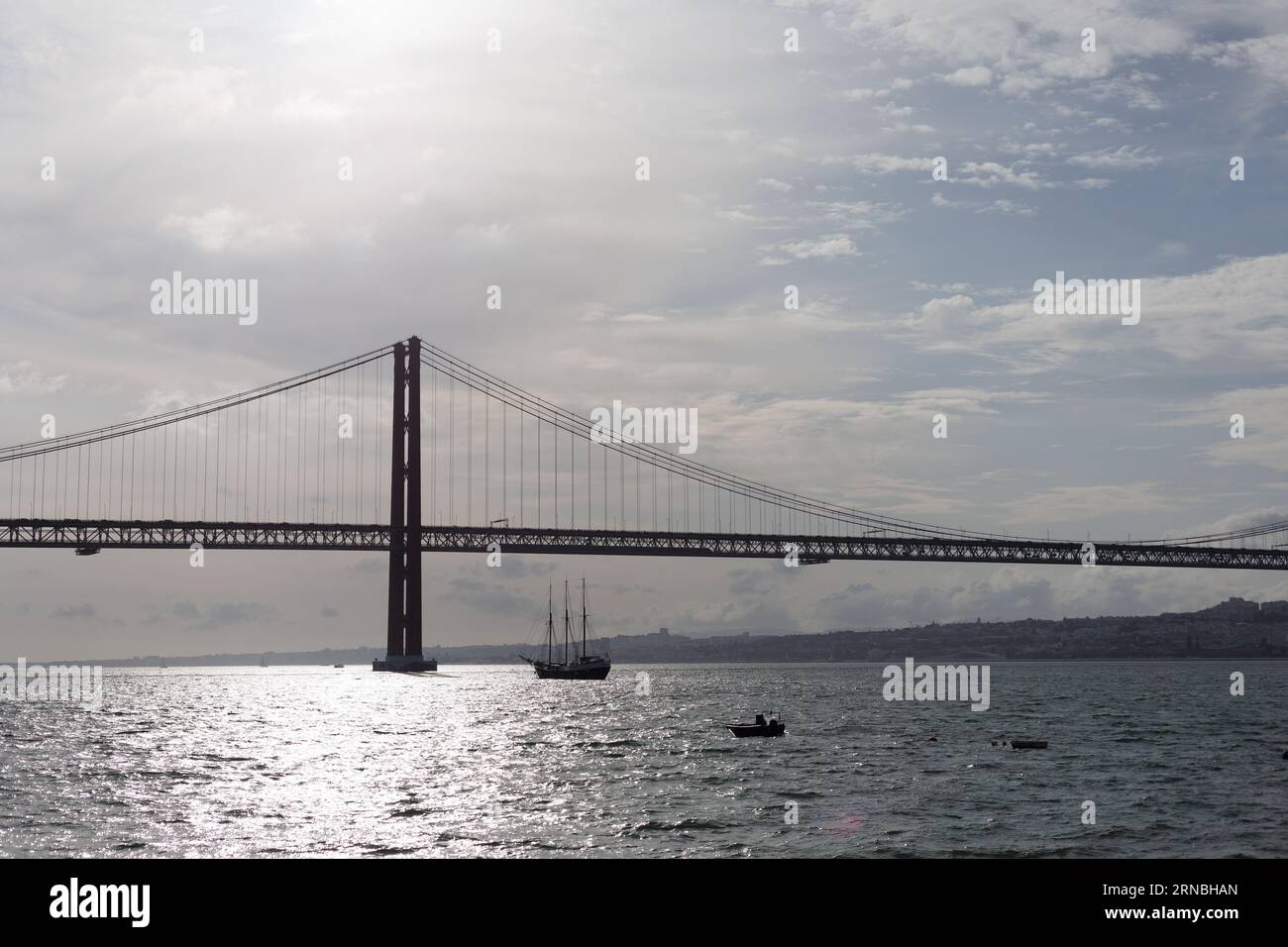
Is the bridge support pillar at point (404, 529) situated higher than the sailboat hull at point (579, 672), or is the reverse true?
the bridge support pillar at point (404, 529)

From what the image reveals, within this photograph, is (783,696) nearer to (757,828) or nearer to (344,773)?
(344,773)

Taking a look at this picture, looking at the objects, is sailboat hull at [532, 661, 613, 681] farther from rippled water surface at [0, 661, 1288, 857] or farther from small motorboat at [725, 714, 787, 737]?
small motorboat at [725, 714, 787, 737]

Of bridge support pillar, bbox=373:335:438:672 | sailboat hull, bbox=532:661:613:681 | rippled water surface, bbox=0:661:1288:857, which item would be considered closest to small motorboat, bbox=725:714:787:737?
rippled water surface, bbox=0:661:1288:857

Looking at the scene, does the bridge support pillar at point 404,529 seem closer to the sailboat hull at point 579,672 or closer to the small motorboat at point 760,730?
the sailboat hull at point 579,672

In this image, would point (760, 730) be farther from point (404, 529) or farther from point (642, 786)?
point (404, 529)

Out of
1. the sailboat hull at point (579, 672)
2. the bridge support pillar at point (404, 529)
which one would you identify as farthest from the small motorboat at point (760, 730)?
the sailboat hull at point (579, 672)
